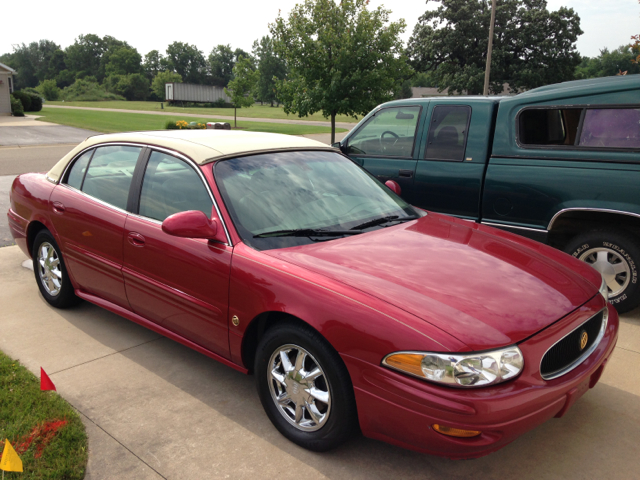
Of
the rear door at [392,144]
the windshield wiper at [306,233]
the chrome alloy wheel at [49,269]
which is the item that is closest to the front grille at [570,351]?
the windshield wiper at [306,233]

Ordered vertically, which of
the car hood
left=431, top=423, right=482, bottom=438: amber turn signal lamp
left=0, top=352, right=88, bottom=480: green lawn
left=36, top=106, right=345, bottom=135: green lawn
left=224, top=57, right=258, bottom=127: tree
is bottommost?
left=0, top=352, right=88, bottom=480: green lawn

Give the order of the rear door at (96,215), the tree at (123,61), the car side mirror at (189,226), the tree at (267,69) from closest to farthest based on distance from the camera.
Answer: the car side mirror at (189,226)
the rear door at (96,215)
the tree at (267,69)
the tree at (123,61)

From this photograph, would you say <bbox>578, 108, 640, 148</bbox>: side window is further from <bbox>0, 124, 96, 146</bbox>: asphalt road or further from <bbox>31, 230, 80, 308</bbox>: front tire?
<bbox>0, 124, 96, 146</bbox>: asphalt road

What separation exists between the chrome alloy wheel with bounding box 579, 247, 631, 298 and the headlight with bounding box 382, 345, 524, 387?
10.0 feet

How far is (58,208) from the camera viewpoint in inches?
172

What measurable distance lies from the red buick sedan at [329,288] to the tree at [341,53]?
12.6 m

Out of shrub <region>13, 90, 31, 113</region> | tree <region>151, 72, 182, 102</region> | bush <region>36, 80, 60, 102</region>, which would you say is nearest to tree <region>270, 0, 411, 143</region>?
shrub <region>13, 90, 31, 113</region>

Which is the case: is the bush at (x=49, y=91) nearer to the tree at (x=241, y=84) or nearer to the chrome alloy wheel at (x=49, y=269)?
the tree at (x=241, y=84)

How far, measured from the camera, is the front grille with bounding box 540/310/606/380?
2.46m

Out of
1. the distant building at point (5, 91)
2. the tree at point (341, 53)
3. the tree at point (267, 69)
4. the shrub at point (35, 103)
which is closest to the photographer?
the tree at point (341, 53)

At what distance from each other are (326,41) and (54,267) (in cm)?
1324

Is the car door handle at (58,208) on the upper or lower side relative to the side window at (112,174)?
lower

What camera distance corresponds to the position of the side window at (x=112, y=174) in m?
3.89

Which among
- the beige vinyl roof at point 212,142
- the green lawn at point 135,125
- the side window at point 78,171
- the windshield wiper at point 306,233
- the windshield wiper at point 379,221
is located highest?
the beige vinyl roof at point 212,142
